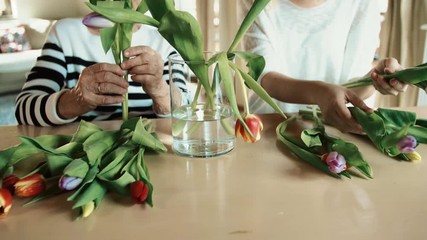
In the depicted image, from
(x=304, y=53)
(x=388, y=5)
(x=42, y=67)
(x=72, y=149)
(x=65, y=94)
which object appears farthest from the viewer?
(x=388, y=5)

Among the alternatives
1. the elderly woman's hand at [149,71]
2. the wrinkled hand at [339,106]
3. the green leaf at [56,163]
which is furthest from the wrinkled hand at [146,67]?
the wrinkled hand at [339,106]

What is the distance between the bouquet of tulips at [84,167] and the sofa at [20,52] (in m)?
2.98

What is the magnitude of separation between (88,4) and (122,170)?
0.75ft

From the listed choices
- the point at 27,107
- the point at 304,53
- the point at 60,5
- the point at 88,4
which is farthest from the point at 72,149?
the point at 60,5

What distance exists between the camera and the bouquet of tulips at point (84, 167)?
0.55 metres

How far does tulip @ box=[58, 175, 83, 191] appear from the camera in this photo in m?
0.55

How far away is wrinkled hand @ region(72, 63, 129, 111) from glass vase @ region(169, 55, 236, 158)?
0.35ft

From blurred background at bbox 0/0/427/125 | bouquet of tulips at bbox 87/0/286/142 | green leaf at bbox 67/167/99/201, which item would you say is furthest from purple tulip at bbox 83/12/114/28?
green leaf at bbox 67/167/99/201

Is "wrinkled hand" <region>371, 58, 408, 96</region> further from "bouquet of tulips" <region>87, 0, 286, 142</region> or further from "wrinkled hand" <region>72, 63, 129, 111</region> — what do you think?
"wrinkled hand" <region>72, 63, 129, 111</region>

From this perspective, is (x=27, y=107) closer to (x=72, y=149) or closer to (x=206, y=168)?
(x=72, y=149)

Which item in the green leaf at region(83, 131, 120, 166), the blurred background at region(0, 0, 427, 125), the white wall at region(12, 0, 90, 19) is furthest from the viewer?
the white wall at region(12, 0, 90, 19)

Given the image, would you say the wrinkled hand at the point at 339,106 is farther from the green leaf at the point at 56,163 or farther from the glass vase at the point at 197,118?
the green leaf at the point at 56,163

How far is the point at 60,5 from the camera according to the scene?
4.11 m

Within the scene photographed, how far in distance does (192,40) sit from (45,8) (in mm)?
3910
